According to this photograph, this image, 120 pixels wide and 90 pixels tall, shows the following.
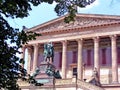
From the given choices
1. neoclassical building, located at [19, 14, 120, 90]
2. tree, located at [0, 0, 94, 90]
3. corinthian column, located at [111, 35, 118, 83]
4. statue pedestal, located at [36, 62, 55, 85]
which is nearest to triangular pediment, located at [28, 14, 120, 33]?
neoclassical building, located at [19, 14, 120, 90]

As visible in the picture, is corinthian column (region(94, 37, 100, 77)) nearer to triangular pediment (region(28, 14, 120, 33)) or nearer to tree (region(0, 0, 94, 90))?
triangular pediment (region(28, 14, 120, 33))

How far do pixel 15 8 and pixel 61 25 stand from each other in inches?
1689

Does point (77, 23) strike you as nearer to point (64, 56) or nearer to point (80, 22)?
point (80, 22)

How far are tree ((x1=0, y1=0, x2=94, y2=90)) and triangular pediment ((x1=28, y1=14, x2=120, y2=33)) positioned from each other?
124 feet

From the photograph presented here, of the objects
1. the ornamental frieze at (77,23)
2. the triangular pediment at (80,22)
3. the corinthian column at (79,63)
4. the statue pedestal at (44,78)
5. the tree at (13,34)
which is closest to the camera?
the tree at (13,34)

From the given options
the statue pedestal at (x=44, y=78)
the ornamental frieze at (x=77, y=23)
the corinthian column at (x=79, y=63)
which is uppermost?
the ornamental frieze at (x=77, y=23)

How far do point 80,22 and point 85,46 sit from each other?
411cm

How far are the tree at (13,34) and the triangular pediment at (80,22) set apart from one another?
37675 mm

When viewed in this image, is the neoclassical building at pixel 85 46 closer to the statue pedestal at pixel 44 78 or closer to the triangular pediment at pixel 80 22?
the triangular pediment at pixel 80 22

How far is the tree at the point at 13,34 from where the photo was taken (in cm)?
1070

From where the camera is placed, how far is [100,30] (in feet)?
165

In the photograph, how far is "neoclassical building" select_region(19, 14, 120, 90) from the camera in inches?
1934

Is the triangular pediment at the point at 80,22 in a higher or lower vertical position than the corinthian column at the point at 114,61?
higher

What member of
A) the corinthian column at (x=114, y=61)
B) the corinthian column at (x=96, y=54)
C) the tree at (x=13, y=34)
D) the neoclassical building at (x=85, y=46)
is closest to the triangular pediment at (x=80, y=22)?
the neoclassical building at (x=85, y=46)
